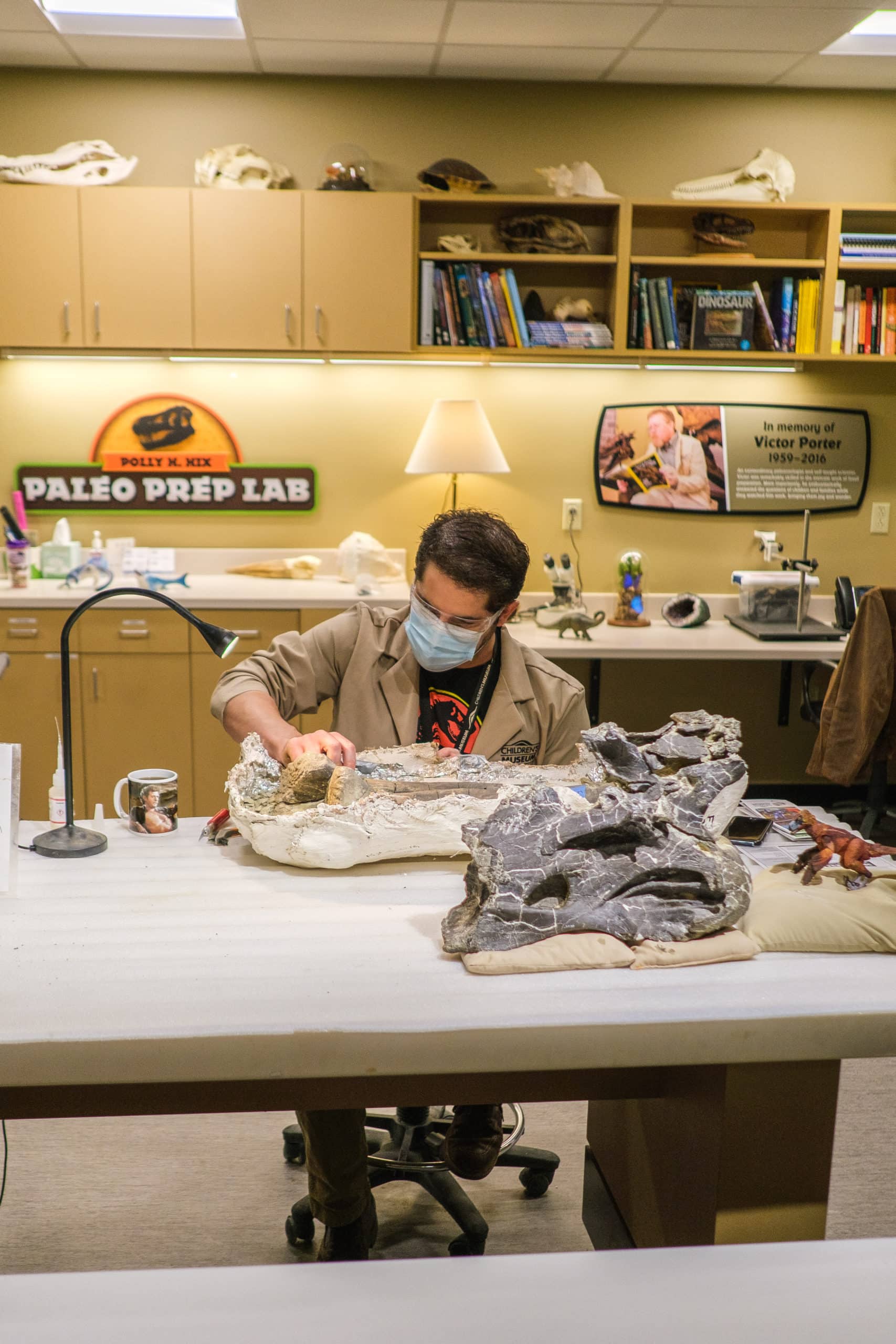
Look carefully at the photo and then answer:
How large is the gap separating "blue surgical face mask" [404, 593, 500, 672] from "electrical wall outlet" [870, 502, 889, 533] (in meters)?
2.92

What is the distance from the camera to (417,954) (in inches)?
49.6

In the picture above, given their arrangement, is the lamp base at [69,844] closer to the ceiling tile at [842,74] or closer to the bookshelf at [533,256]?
the bookshelf at [533,256]

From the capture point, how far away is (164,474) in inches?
164

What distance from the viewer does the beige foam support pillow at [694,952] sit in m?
1.24

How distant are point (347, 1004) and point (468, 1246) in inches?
39.3

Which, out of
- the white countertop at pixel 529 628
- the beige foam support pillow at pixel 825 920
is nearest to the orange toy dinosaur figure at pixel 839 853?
the beige foam support pillow at pixel 825 920

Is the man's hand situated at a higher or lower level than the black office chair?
higher

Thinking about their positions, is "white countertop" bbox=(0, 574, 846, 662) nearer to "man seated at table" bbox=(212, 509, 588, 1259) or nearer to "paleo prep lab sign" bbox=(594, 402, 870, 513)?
"paleo prep lab sign" bbox=(594, 402, 870, 513)

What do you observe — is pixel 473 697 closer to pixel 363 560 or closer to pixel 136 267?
pixel 363 560

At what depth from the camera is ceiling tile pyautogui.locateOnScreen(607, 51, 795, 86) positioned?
3637mm

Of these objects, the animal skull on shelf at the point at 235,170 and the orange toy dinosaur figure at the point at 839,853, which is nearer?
the orange toy dinosaur figure at the point at 839,853

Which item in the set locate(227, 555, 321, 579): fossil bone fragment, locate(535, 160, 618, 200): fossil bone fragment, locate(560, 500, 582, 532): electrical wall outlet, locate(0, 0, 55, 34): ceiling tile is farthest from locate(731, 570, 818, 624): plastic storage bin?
locate(0, 0, 55, 34): ceiling tile

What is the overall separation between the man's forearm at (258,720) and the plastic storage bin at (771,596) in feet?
8.34

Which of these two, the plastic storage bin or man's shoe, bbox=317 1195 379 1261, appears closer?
man's shoe, bbox=317 1195 379 1261
